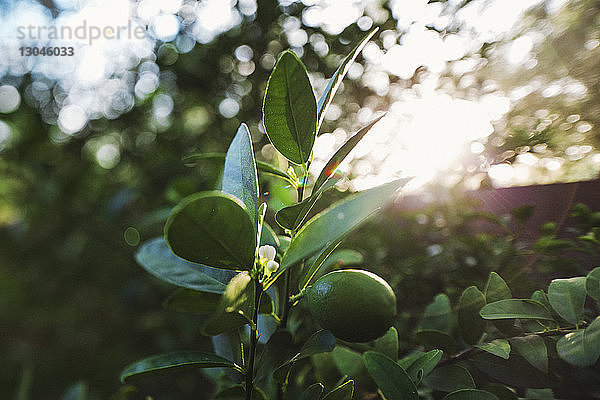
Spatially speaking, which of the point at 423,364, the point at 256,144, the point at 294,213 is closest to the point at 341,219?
the point at 294,213

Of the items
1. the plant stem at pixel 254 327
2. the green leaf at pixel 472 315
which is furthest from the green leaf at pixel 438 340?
the plant stem at pixel 254 327

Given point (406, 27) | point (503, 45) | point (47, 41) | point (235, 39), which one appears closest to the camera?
point (503, 45)

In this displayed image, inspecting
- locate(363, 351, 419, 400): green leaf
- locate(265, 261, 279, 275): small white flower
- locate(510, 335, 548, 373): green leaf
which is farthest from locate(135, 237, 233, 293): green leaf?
locate(510, 335, 548, 373): green leaf

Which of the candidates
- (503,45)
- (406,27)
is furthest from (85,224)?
(503,45)

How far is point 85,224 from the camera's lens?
3.58 feet

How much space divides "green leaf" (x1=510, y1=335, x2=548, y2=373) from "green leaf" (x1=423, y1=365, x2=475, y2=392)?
4cm

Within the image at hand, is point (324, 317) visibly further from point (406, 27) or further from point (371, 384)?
point (406, 27)

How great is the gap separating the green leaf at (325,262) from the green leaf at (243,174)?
2.4 inches

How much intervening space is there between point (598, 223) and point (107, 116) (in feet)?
4.51

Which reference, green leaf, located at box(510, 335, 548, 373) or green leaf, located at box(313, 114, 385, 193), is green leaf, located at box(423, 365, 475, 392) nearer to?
green leaf, located at box(510, 335, 548, 373)

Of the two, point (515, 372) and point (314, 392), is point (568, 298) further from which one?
point (314, 392)

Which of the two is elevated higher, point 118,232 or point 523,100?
point 523,100

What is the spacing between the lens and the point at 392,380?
11.4 inches

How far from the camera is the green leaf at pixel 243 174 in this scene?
25 centimetres
